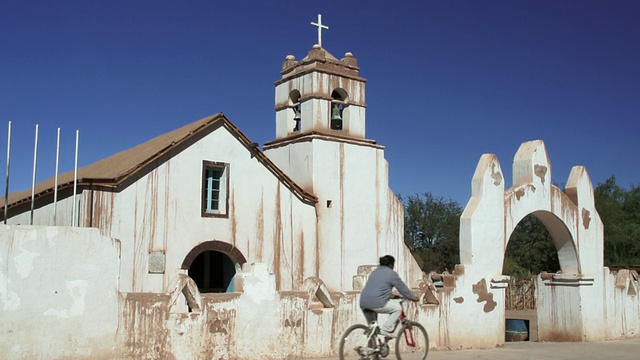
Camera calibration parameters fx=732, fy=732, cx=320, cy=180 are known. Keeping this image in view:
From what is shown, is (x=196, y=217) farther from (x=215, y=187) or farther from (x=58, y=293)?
(x=58, y=293)

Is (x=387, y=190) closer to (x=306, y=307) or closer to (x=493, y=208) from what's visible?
(x=493, y=208)

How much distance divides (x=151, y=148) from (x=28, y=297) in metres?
8.67

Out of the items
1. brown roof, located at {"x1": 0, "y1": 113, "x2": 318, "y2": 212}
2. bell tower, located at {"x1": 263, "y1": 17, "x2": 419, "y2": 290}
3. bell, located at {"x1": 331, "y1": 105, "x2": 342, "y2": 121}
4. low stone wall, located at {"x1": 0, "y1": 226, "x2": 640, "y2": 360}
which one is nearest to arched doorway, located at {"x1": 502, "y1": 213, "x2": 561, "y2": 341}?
bell tower, located at {"x1": 263, "y1": 17, "x2": 419, "y2": 290}

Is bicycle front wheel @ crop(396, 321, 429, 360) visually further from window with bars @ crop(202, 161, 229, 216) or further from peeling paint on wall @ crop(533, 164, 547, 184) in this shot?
window with bars @ crop(202, 161, 229, 216)

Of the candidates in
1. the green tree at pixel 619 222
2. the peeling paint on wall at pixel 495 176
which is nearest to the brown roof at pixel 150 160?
the peeling paint on wall at pixel 495 176

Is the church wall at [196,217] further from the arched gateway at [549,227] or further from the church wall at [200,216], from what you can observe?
the arched gateway at [549,227]

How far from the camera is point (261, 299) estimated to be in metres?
12.2

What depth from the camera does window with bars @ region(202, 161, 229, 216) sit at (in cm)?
1798

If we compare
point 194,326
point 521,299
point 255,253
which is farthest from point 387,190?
point 521,299

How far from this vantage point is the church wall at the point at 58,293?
990 centimetres

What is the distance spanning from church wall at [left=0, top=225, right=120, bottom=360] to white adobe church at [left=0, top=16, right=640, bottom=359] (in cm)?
2

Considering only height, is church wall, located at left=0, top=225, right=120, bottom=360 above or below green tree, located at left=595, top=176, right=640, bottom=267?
below

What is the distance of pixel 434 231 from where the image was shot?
52812mm

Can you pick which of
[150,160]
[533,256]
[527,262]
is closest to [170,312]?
[150,160]
